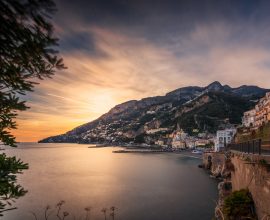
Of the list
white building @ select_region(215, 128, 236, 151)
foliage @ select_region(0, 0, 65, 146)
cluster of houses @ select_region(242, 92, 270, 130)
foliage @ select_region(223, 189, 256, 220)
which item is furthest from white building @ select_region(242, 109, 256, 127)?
foliage @ select_region(0, 0, 65, 146)

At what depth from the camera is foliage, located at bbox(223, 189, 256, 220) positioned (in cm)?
1272

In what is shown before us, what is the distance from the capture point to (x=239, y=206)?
42.2ft

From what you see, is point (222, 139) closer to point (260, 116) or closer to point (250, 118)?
point (250, 118)

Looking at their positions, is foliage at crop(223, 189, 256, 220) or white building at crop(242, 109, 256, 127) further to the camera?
white building at crop(242, 109, 256, 127)

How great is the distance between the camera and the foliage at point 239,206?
41.7ft

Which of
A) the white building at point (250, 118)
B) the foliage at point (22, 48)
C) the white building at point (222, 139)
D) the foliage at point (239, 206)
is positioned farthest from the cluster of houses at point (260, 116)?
the foliage at point (22, 48)

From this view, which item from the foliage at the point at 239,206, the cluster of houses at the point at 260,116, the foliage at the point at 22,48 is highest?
the cluster of houses at the point at 260,116

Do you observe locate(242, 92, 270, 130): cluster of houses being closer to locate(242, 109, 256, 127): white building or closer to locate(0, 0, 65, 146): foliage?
locate(242, 109, 256, 127): white building

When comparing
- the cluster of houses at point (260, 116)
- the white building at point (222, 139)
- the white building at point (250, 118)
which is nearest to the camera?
the cluster of houses at point (260, 116)

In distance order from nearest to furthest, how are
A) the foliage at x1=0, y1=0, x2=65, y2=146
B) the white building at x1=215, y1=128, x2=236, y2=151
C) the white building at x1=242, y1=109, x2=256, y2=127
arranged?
the foliage at x1=0, y1=0, x2=65, y2=146
the white building at x1=215, y1=128, x2=236, y2=151
the white building at x1=242, y1=109, x2=256, y2=127

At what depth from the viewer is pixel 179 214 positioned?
29.1 metres

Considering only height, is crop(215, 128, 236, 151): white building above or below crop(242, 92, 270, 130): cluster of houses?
below

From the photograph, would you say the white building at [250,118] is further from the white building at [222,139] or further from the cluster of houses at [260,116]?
the white building at [222,139]

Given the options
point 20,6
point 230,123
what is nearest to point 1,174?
point 20,6
